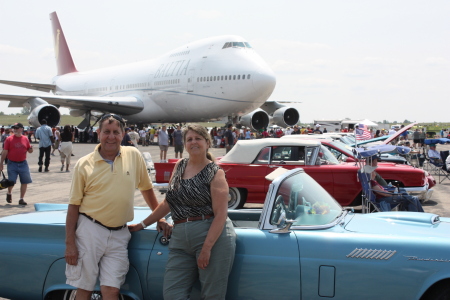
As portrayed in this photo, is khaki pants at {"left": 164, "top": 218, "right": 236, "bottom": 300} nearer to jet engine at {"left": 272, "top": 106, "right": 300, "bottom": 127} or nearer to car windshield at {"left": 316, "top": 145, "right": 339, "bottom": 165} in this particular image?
car windshield at {"left": 316, "top": 145, "right": 339, "bottom": 165}

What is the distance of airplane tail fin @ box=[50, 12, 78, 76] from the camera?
1758 inches

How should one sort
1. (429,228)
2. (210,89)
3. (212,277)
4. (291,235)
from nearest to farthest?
(212,277) < (291,235) < (429,228) < (210,89)

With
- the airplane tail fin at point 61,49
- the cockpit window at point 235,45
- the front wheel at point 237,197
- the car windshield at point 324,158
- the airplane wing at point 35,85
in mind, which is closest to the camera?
the front wheel at point 237,197

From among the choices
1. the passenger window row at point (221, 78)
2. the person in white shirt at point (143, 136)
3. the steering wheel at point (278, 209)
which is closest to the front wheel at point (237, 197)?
the steering wheel at point (278, 209)

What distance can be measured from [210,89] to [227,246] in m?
24.1

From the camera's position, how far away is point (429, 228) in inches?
154

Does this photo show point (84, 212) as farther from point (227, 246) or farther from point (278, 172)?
point (278, 172)

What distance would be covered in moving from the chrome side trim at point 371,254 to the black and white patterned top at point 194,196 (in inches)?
40.5

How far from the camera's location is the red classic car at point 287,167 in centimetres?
905

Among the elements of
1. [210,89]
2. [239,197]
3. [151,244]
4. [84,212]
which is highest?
[210,89]

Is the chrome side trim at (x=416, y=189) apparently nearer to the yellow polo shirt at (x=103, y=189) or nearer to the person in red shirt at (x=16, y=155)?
the yellow polo shirt at (x=103, y=189)

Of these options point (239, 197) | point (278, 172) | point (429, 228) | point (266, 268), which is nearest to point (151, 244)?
point (266, 268)

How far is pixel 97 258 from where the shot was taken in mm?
3576

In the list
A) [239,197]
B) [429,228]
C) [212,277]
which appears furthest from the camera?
[239,197]
